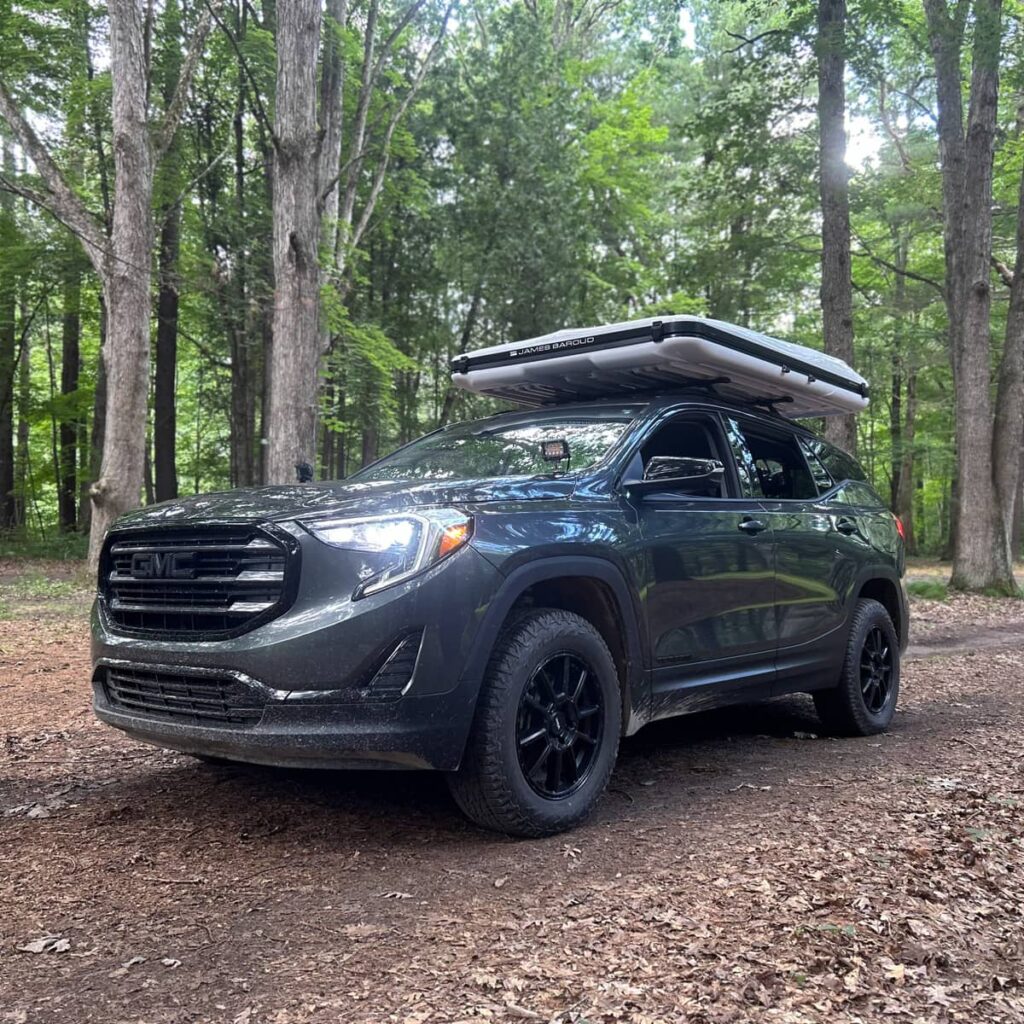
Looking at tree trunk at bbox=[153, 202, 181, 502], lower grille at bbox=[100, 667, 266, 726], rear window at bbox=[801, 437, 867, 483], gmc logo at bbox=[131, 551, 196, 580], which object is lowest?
lower grille at bbox=[100, 667, 266, 726]

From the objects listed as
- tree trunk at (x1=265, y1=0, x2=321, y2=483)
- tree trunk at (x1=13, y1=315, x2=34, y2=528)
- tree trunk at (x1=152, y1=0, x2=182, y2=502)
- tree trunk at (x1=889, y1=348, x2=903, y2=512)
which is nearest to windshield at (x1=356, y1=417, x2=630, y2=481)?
tree trunk at (x1=265, y1=0, x2=321, y2=483)

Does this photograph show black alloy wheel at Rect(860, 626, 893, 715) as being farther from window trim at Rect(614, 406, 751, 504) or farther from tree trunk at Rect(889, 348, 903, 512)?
tree trunk at Rect(889, 348, 903, 512)

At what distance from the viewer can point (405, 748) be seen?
2.95 meters

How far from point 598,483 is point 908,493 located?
27618mm

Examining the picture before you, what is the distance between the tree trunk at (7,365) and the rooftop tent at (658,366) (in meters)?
17.3

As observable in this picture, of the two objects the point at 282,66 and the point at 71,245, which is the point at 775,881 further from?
the point at 71,245

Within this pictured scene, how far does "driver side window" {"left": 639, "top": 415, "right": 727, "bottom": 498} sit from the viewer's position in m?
4.38

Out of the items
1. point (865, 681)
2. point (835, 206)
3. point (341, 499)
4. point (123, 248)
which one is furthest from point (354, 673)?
point (835, 206)

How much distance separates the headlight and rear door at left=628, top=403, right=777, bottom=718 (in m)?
1.11

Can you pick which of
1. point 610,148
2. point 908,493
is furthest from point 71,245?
point 908,493

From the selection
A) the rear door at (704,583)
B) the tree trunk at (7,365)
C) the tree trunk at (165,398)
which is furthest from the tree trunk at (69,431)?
the rear door at (704,583)

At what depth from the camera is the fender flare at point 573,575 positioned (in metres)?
3.10

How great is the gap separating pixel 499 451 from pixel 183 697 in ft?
6.26

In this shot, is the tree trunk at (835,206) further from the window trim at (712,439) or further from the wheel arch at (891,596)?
the window trim at (712,439)
